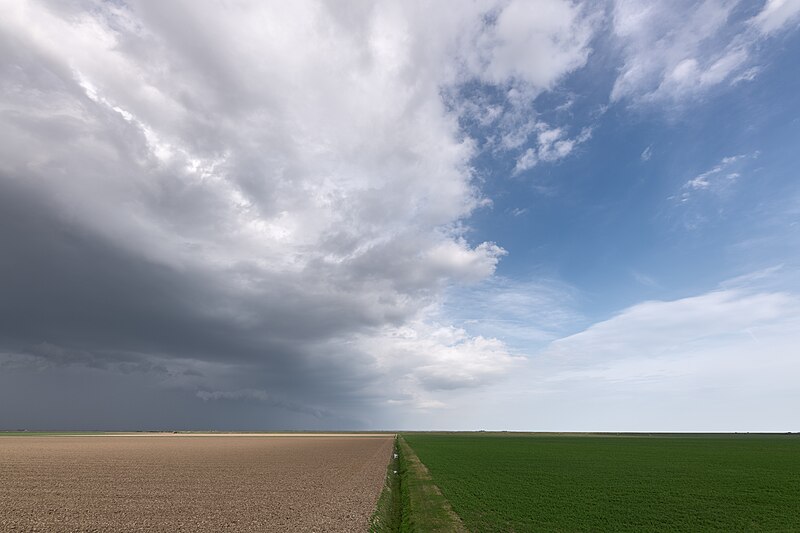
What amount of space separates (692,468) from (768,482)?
1252 centimetres

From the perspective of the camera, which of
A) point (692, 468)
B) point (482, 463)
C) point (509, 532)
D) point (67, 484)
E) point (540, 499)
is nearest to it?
point (509, 532)

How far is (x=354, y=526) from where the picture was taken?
22.5 metres

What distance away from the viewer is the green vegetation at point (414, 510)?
74.6 feet

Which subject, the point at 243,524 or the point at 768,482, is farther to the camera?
the point at 768,482

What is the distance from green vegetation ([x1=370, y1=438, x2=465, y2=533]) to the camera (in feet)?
74.6

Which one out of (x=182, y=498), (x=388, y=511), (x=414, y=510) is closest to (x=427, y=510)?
(x=414, y=510)

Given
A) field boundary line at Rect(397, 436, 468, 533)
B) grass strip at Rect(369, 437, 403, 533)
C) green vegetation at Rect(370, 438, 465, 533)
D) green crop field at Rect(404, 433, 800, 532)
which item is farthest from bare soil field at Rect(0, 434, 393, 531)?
green crop field at Rect(404, 433, 800, 532)

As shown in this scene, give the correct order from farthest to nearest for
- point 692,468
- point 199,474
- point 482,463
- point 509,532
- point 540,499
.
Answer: point 482,463 < point 692,468 < point 199,474 < point 540,499 < point 509,532

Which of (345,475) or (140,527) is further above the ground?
(345,475)

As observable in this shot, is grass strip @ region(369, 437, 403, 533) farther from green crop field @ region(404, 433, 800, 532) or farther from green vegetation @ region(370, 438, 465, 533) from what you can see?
green crop field @ region(404, 433, 800, 532)

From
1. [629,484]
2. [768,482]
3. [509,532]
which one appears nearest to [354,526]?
[509,532]

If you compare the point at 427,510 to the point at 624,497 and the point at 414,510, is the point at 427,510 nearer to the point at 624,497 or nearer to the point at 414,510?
the point at 414,510

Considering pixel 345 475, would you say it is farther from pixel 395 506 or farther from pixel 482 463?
pixel 482 463

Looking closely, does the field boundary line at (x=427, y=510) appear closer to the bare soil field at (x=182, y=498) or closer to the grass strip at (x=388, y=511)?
the grass strip at (x=388, y=511)
